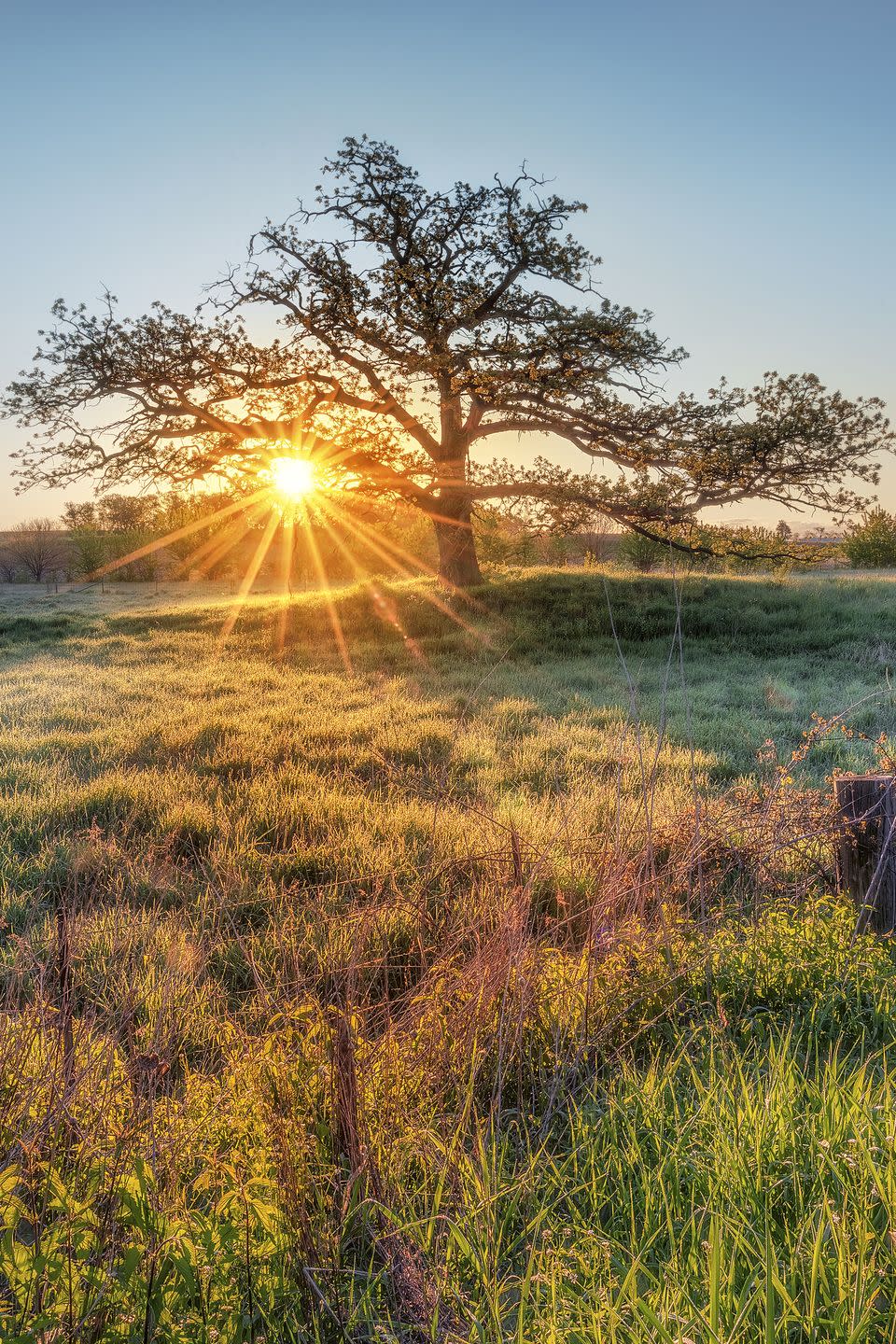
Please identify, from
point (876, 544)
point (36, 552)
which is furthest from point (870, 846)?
point (36, 552)

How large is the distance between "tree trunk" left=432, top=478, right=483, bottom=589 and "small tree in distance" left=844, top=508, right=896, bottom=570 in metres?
24.1

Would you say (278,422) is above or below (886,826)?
above

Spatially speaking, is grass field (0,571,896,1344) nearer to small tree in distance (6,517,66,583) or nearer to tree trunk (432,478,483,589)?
tree trunk (432,478,483,589)

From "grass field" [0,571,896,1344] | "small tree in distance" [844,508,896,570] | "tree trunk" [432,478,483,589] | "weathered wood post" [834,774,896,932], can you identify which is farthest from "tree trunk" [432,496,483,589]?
"small tree in distance" [844,508,896,570]

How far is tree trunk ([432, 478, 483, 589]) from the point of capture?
19094mm

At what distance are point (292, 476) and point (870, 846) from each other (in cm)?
1572

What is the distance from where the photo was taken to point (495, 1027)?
2.63 metres

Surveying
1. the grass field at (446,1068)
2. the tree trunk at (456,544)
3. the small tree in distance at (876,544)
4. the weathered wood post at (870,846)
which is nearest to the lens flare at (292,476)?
the tree trunk at (456,544)

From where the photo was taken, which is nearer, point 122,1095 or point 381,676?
point 122,1095

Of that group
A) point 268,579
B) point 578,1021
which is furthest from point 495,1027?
point 268,579

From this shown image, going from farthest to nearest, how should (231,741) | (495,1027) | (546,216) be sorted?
1. (546,216)
2. (231,741)
3. (495,1027)

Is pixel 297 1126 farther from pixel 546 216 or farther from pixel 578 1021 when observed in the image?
pixel 546 216

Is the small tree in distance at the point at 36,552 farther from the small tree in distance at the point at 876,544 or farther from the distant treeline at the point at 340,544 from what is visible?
the small tree in distance at the point at 876,544

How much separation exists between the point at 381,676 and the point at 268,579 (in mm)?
36628
